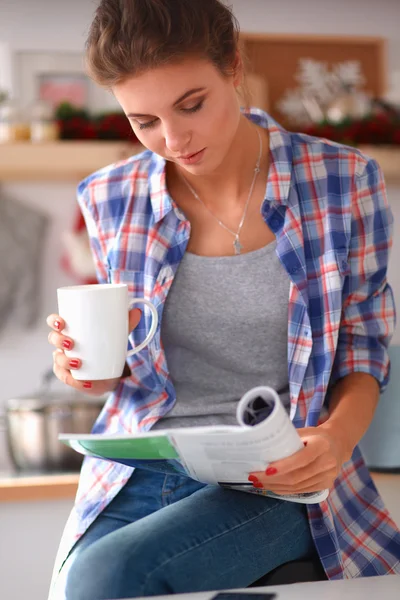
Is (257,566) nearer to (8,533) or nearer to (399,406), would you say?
(399,406)

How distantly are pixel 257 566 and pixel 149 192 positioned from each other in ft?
2.01

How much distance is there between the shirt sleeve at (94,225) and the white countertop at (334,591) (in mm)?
626

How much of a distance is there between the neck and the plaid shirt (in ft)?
0.16

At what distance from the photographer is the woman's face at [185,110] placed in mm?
1064

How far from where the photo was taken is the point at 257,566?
1.07 m

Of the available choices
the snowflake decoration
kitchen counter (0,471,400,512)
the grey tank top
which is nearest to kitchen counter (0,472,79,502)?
kitchen counter (0,471,400,512)

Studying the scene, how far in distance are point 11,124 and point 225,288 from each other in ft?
4.85

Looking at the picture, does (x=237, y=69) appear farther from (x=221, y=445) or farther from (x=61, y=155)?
(x=61, y=155)

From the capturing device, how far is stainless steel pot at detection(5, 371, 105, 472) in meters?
2.15

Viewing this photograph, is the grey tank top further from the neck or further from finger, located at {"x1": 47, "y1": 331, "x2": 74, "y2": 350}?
finger, located at {"x1": 47, "y1": 331, "x2": 74, "y2": 350}

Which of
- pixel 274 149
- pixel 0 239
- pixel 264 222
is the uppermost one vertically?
pixel 274 149

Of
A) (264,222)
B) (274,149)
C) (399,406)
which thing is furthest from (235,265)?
(399,406)

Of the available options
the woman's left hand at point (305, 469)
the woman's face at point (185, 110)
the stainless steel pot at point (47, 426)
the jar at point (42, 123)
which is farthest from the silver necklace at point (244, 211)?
the jar at point (42, 123)

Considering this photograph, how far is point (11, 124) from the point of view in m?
2.46
